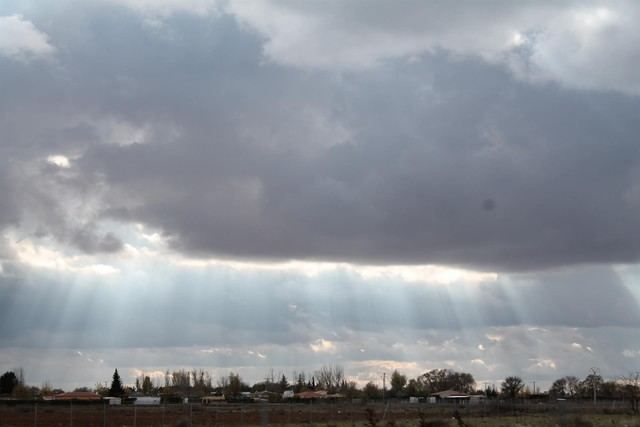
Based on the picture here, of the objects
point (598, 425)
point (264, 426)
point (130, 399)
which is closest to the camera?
point (264, 426)

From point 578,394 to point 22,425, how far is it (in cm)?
14986

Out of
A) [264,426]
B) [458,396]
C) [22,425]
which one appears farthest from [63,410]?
[458,396]

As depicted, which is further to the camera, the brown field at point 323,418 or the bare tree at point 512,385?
the bare tree at point 512,385

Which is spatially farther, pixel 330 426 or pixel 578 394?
pixel 578 394

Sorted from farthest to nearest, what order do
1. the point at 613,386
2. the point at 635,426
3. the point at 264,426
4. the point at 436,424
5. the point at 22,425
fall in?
the point at 613,386
the point at 22,425
the point at 635,426
the point at 436,424
the point at 264,426

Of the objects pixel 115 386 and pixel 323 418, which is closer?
pixel 323 418

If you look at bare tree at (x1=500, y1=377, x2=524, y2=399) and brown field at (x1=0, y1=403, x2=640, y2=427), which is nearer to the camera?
brown field at (x1=0, y1=403, x2=640, y2=427)

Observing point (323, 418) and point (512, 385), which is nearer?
point (323, 418)

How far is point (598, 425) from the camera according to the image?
61.8m

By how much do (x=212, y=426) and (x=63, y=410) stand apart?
44.3 m

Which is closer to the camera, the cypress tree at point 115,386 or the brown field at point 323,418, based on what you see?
the brown field at point 323,418

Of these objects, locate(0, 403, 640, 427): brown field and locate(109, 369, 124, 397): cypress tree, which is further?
locate(109, 369, 124, 397): cypress tree

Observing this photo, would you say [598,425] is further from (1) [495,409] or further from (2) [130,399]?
(2) [130,399]

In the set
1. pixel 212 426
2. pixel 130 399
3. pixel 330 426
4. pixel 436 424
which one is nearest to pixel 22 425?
pixel 212 426
